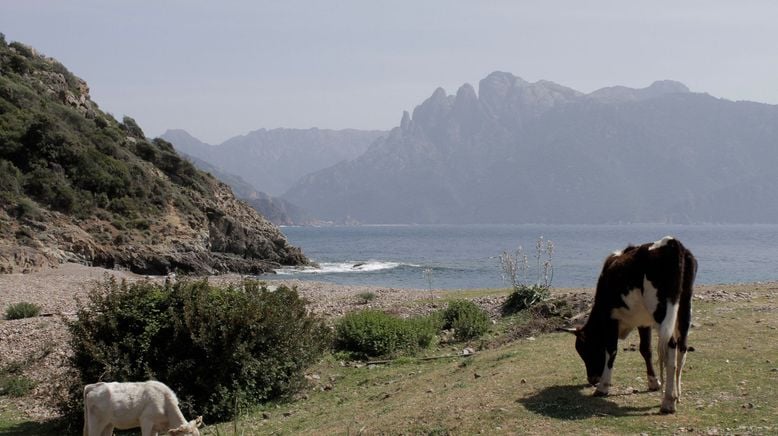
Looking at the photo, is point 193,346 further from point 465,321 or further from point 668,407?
point 668,407

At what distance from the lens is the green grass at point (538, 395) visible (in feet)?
29.0

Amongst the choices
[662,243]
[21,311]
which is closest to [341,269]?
[21,311]

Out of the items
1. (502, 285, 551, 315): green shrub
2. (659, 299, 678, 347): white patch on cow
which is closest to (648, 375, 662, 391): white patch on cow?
(659, 299, 678, 347): white patch on cow

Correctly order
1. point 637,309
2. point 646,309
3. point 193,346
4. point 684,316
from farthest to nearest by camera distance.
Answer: point 193,346, point 637,309, point 646,309, point 684,316

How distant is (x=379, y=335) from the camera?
17719 millimetres

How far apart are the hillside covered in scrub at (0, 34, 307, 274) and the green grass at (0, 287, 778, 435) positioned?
31602mm

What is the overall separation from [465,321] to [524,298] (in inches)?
147

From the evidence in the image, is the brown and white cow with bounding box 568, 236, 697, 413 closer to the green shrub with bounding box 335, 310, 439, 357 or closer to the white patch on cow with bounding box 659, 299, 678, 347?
the white patch on cow with bounding box 659, 299, 678, 347

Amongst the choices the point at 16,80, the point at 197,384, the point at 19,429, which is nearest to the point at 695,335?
the point at 197,384

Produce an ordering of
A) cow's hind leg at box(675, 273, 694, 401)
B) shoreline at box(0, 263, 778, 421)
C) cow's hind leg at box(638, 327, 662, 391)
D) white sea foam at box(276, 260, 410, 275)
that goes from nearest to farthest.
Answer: cow's hind leg at box(675, 273, 694, 401)
cow's hind leg at box(638, 327, 662, 391)
shoreline at box(0, 263, 778, 421)
white sea foam at box(276, 260, 410, 275)

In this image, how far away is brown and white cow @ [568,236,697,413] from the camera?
9016 millimetres

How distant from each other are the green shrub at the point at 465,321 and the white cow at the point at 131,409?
10508 mm

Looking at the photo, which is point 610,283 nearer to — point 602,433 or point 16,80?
point 602,433

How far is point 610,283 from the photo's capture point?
33.2 feet
